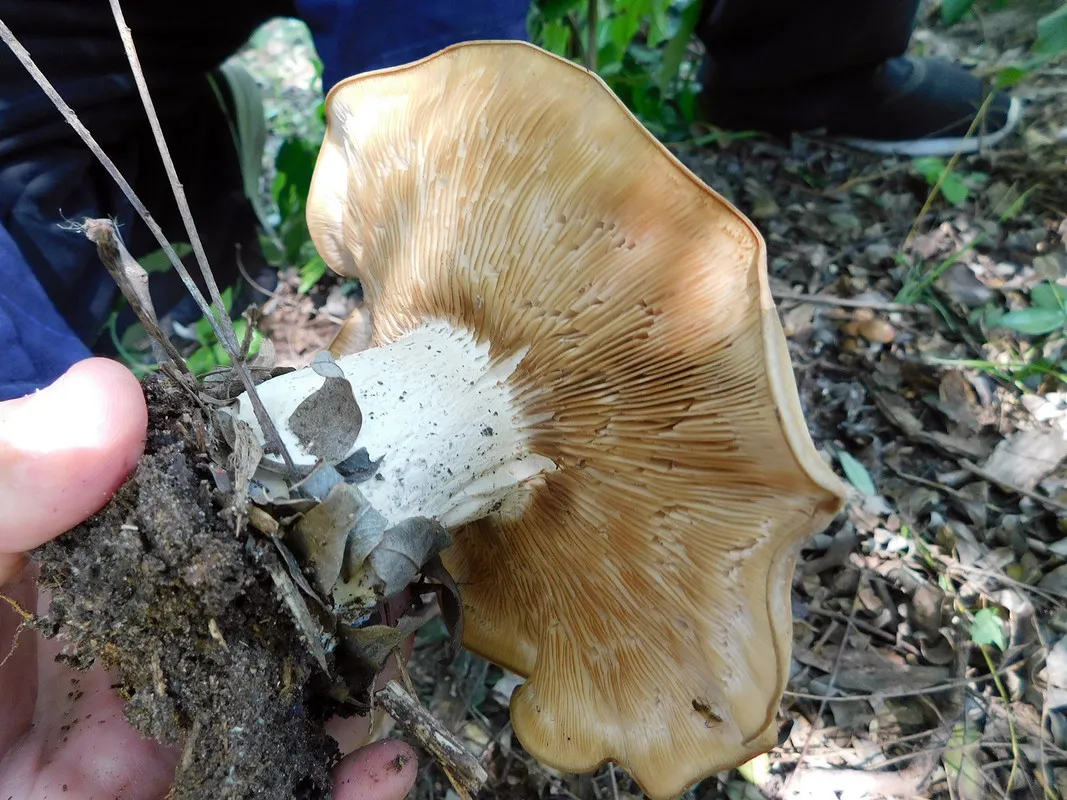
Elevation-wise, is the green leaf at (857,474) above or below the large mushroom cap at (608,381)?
below

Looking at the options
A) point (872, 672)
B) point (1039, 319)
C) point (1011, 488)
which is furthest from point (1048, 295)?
point (872, 672)

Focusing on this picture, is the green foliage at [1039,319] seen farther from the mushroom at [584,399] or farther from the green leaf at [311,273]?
the green leaf at [311,273]

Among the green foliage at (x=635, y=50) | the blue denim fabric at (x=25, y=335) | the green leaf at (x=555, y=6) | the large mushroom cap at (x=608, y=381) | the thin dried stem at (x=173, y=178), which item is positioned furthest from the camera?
the green foliage at (x=635, y=50)

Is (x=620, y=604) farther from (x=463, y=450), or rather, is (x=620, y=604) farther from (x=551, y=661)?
(x=463, y=450)

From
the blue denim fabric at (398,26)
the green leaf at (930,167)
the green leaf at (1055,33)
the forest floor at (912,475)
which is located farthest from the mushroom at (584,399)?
the green leaf at (930,167)

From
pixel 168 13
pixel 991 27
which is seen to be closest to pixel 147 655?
pixel 168 13

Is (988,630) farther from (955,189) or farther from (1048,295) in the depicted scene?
(955,189)
